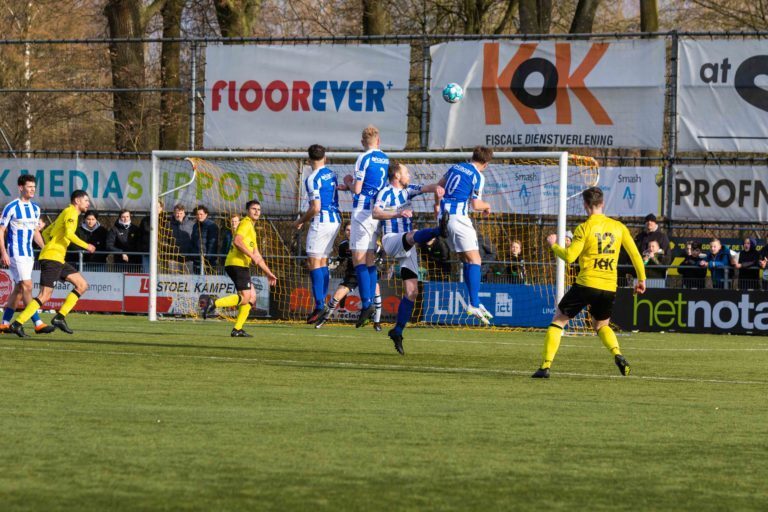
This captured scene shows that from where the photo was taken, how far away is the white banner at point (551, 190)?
873 inches

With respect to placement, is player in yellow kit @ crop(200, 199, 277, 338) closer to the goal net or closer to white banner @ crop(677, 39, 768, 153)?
the goal net

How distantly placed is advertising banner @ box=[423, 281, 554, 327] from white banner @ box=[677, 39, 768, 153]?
12.6ft

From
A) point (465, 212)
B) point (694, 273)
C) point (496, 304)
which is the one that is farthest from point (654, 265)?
point (465, 212)

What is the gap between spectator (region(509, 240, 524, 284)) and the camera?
21812 mm

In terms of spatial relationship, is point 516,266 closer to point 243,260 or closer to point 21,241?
point 243,260

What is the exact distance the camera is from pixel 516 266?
21.9 meters

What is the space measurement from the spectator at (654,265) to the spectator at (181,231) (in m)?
8.03

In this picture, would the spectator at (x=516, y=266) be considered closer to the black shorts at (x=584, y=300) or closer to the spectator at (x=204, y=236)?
the spectator at (x=204, y=236)

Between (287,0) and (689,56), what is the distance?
583 inches

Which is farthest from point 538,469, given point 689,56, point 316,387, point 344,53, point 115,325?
point 344,53

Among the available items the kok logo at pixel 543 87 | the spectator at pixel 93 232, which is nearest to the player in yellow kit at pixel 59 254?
the spectator at pixel 93 232

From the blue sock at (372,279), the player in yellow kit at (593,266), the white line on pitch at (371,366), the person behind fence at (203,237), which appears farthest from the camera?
the person behind fence at (203,237)

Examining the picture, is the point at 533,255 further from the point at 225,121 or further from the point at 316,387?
the point at 316,387

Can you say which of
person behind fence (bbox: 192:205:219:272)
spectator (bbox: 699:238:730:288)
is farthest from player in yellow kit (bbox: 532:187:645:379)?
person behind fence (bbox: 192:205:219:272)
